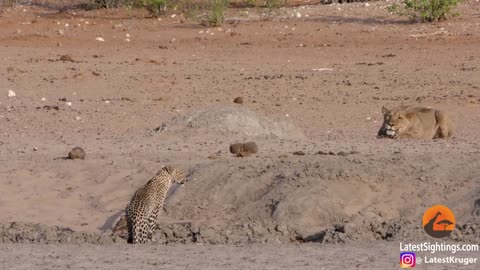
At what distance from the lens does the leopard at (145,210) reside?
8375mm

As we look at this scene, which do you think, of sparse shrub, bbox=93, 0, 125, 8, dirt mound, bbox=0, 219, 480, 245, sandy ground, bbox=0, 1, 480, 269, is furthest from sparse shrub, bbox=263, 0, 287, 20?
Answer: dirt mound, bbox=0, 219, 480, 245

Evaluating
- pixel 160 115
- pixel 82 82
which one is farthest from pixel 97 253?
pixel 82 82

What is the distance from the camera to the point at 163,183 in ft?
29.6

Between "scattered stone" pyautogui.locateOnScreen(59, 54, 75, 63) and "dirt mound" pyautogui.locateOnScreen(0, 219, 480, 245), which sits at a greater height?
"dirt mound" pyautogui.locateOnScreen(0, 219, 480, 245)

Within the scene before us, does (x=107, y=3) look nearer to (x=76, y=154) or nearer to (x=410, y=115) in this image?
(x=410, y=115)

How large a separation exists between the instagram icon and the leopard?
6.74 feet

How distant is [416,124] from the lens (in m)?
12.7

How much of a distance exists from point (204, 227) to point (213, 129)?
4320 mm

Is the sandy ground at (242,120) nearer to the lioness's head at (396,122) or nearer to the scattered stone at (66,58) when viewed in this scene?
the scattered stone at (66,58)

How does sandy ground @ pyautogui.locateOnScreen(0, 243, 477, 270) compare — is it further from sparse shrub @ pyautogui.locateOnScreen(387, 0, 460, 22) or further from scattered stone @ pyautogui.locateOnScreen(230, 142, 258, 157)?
sparse shrub @ pyautogui.locateOnScreen(387, 0, 460, 22)

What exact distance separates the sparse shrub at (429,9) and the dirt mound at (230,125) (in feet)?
31.3

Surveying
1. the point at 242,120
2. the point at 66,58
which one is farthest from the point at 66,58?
the point at 242,120

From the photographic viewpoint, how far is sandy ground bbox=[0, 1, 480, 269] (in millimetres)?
9328

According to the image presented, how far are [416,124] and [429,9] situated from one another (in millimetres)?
9982
